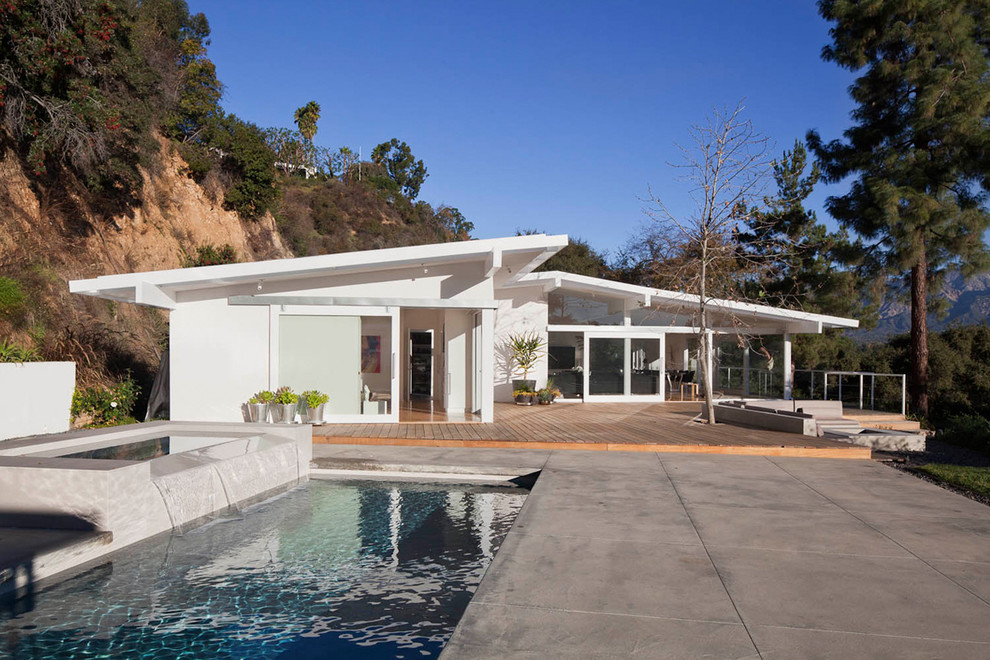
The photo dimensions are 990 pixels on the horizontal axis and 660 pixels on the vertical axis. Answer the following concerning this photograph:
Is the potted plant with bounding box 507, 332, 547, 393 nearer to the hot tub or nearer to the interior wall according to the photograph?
the interior wall

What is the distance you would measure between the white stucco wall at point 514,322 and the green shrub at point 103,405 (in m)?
8.71

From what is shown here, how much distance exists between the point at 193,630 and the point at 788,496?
18.0ft

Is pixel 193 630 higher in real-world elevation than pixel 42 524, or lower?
lower

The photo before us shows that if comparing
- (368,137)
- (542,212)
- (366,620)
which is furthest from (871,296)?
(368,137)

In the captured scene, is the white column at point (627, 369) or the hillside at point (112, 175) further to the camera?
the white column at point (627, 369)

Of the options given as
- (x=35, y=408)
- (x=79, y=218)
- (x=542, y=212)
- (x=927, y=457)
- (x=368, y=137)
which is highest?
(x=368, y=137)

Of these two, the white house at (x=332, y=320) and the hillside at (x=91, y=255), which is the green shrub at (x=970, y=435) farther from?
the hillside at (x=91, y=255)

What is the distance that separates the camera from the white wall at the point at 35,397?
9.80 metres

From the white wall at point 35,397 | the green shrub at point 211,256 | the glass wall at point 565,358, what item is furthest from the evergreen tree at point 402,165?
the white wall at point 35,397

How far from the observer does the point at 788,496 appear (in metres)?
6.96

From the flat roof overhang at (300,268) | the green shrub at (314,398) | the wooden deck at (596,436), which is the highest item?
the flat roof overhang at (300,268)

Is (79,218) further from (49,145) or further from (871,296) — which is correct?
(871,296)

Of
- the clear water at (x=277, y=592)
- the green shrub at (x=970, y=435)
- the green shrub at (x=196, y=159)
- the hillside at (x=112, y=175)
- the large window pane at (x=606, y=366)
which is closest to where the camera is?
the clear water at (x=277, y=592)

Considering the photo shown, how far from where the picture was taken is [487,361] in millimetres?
12469
